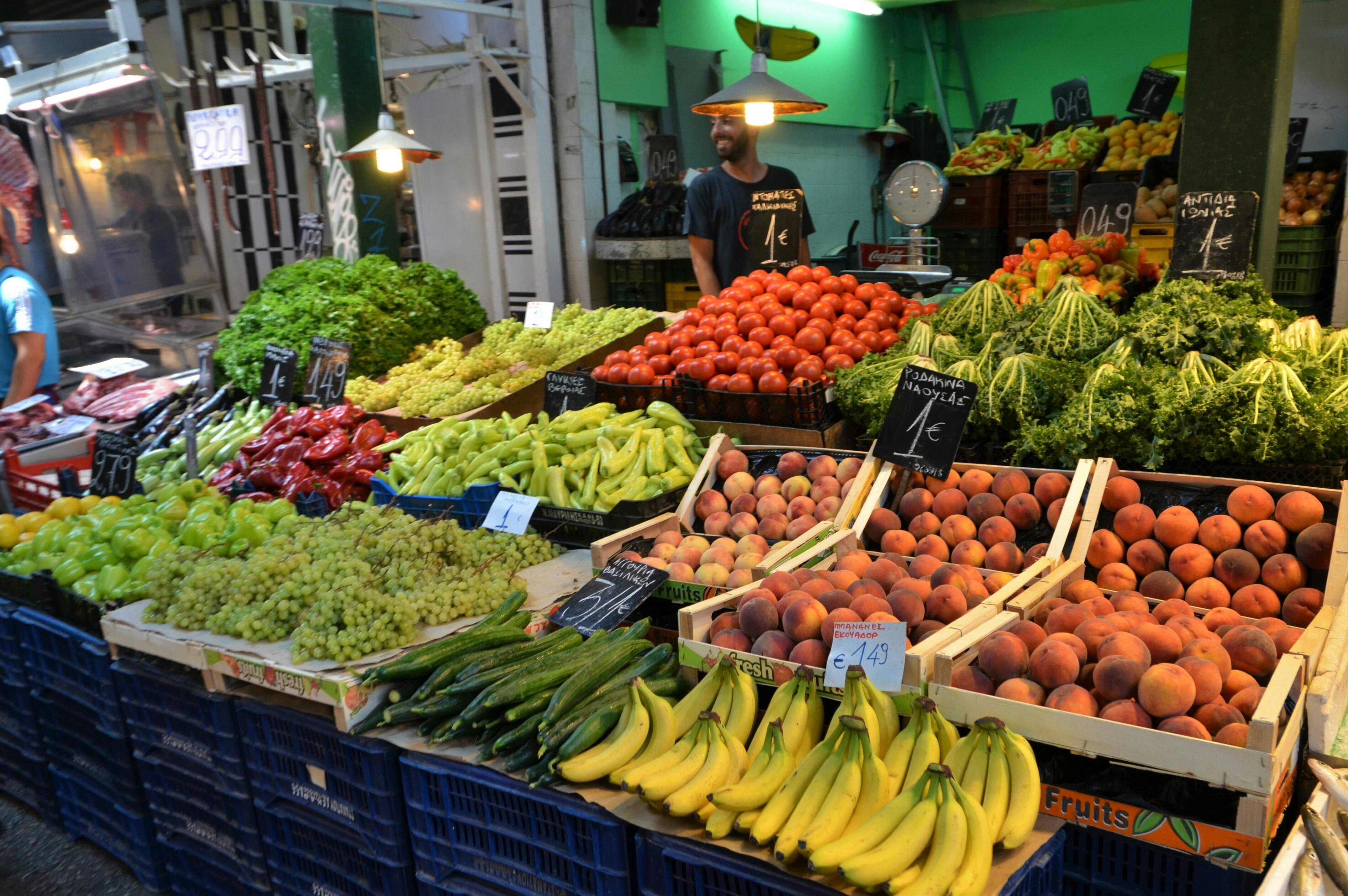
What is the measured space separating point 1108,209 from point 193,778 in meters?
4.68

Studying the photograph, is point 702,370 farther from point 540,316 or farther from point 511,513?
point 540,316

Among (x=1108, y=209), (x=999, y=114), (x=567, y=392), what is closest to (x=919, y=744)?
(x=567, y=392)

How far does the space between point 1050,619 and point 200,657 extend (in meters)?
2.24

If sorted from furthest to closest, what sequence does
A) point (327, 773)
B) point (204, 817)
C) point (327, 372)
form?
point (327, 372) < point (204, 817) < point (327, 773)

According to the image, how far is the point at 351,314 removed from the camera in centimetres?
552

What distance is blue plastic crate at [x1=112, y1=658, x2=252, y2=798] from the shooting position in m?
2.68

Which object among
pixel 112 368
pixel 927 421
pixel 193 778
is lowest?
pixel 193 778

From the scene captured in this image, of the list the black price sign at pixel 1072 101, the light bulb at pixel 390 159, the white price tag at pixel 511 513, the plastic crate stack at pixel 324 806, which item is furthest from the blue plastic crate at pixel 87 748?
the black price sign at pixel 1072 101

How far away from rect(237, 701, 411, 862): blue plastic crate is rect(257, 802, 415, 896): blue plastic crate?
2cm

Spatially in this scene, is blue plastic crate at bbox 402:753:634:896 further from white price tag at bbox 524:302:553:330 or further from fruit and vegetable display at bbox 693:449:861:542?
white price tag at bbox 524:302:553:330

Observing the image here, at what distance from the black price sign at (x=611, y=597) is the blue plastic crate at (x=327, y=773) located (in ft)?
1.84

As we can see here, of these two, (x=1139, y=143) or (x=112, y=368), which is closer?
(x=112, y=368)

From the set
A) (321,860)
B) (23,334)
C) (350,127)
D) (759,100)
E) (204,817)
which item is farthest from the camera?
(350,127)

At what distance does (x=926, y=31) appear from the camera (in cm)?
1229
